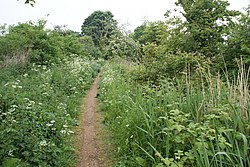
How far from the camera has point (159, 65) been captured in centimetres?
777

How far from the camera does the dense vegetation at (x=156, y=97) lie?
3.17 meters

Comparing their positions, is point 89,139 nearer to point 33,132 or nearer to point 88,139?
point 88,139

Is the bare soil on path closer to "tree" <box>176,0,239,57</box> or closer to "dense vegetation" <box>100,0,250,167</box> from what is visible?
"dense vegetation" <box>100,0,250,167</box>

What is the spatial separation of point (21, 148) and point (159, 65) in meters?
4.92

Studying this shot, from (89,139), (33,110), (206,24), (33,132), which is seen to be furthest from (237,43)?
(33,132)

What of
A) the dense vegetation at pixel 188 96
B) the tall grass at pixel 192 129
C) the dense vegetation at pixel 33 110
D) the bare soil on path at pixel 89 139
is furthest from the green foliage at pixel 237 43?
the dense vegetation at pixel 33 110

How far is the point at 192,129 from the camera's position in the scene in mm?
3107

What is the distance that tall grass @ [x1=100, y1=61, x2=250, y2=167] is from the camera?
2836mm

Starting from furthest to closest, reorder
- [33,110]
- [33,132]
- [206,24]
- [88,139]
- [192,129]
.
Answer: [206,24], [88,139], [33,110], [33,132], [192,129]

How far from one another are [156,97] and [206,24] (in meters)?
5.45

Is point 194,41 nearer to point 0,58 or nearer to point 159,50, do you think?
point 159,50

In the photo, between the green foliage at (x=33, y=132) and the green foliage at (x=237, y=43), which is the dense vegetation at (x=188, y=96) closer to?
the green foliage at (x=237, y=43)

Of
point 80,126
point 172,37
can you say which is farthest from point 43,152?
point 172,37

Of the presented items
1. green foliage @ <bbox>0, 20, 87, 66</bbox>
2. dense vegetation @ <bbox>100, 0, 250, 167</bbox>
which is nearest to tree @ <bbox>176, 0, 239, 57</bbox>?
dense vegetation @ <bbox>100, 0, 250, 167</bbox>
